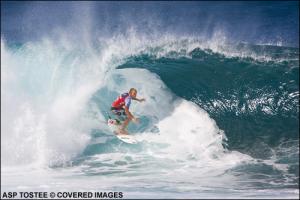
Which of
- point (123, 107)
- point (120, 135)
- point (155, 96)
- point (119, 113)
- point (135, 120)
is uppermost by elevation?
point (155, 96)

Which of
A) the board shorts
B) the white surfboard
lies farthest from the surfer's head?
the white surfboard

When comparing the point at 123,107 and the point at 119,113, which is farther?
the point at 119,113

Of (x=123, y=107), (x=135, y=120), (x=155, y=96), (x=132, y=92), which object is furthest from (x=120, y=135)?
(x=155, y=96)

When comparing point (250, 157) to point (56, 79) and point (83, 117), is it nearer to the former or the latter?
point (83, 117)

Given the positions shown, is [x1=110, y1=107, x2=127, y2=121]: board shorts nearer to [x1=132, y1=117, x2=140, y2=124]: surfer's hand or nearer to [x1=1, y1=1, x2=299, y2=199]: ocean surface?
[x1=132, y1=117, x2=140, y2=124]: surfer's hand

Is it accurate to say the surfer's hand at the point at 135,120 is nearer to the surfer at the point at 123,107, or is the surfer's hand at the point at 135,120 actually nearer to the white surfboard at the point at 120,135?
the surfer at the point at 123,107

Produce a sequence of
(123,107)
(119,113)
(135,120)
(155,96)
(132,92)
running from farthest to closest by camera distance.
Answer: (155,96)
(132,92)
(135,120)
(119,113)
(123,107)

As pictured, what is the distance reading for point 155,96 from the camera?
37.0ft

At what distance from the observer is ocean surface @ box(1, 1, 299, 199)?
383 inches

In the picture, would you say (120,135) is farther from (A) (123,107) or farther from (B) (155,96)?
(B) (155,96)

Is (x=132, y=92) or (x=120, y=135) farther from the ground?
(x=132, y=92)

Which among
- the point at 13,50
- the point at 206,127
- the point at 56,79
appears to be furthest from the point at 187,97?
the point at 13,50

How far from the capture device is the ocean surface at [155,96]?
973cm

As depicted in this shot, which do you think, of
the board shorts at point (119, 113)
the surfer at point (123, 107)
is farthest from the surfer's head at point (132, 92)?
the board shorts at point (119, 113)
